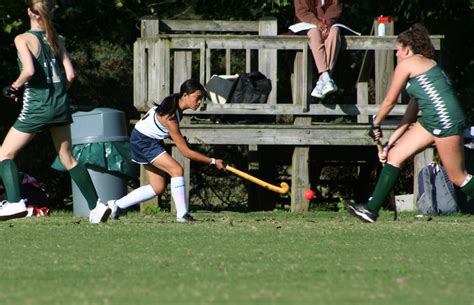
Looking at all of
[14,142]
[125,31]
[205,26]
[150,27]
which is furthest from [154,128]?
[125,31]

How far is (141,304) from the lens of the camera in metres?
6.52

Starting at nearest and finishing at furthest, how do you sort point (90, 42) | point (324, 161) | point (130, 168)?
point (130, 168) < point (324, 161) < point (90, 42)

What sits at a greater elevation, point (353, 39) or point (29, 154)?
point (353, 39)

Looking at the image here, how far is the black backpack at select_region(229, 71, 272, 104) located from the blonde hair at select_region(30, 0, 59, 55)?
4.84m

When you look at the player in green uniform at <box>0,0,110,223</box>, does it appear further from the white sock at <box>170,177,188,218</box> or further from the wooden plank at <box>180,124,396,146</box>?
the wooden plank at <box>180,124,396,146</box>

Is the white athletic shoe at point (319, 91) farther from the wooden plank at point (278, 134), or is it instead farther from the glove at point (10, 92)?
the glove at point (10, 92)

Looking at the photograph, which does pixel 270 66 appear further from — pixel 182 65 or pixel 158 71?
pixel 158 71

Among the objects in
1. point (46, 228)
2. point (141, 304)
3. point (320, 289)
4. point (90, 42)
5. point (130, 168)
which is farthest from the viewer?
point (90, 42)

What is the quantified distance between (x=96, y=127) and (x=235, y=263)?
7.55m

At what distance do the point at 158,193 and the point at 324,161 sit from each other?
6.73 m

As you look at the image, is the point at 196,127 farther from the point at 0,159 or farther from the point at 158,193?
the point at 0,159

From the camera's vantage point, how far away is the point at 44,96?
11117 millimetres

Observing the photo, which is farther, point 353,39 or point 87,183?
point 353,39

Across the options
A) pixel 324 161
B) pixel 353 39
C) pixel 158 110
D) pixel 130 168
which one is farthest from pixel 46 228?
pixel 324 161
